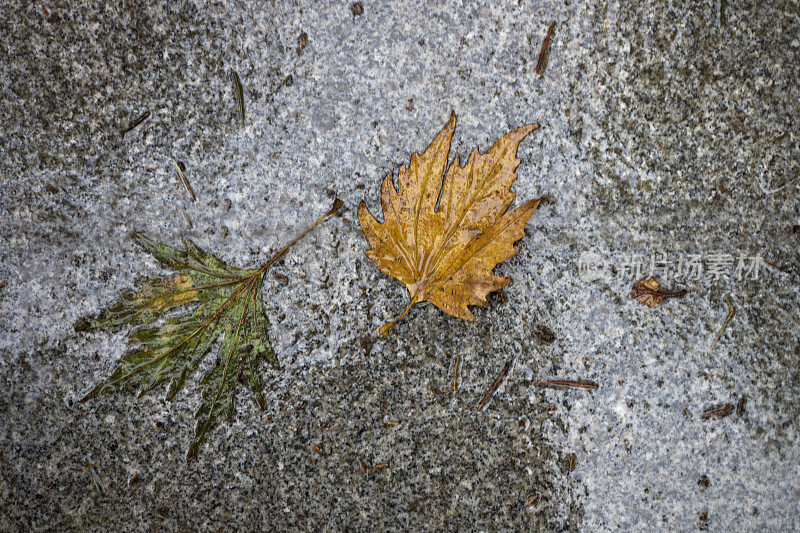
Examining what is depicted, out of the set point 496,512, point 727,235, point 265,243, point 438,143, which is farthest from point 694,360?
point 265,243

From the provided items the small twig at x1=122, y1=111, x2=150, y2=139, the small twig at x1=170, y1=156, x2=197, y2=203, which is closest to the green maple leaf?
the small twig at x1=170, y1=156, x2=197, y2=203

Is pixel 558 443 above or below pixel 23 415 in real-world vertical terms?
above

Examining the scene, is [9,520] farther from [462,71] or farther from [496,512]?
[462,71]

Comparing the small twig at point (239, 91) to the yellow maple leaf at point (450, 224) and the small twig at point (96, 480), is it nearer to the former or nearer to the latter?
the yellow maple leaf at point (450, 224)

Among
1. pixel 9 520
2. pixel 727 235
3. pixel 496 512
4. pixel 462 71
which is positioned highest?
pixel 727 235

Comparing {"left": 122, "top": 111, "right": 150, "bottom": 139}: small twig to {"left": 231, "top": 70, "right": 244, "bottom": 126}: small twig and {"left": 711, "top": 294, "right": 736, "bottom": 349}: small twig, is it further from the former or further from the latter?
{"left": 711, "top": 294, "right": 736, "bottom": 349}: small twig

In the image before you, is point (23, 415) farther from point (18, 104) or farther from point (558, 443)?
point (558, 443)
